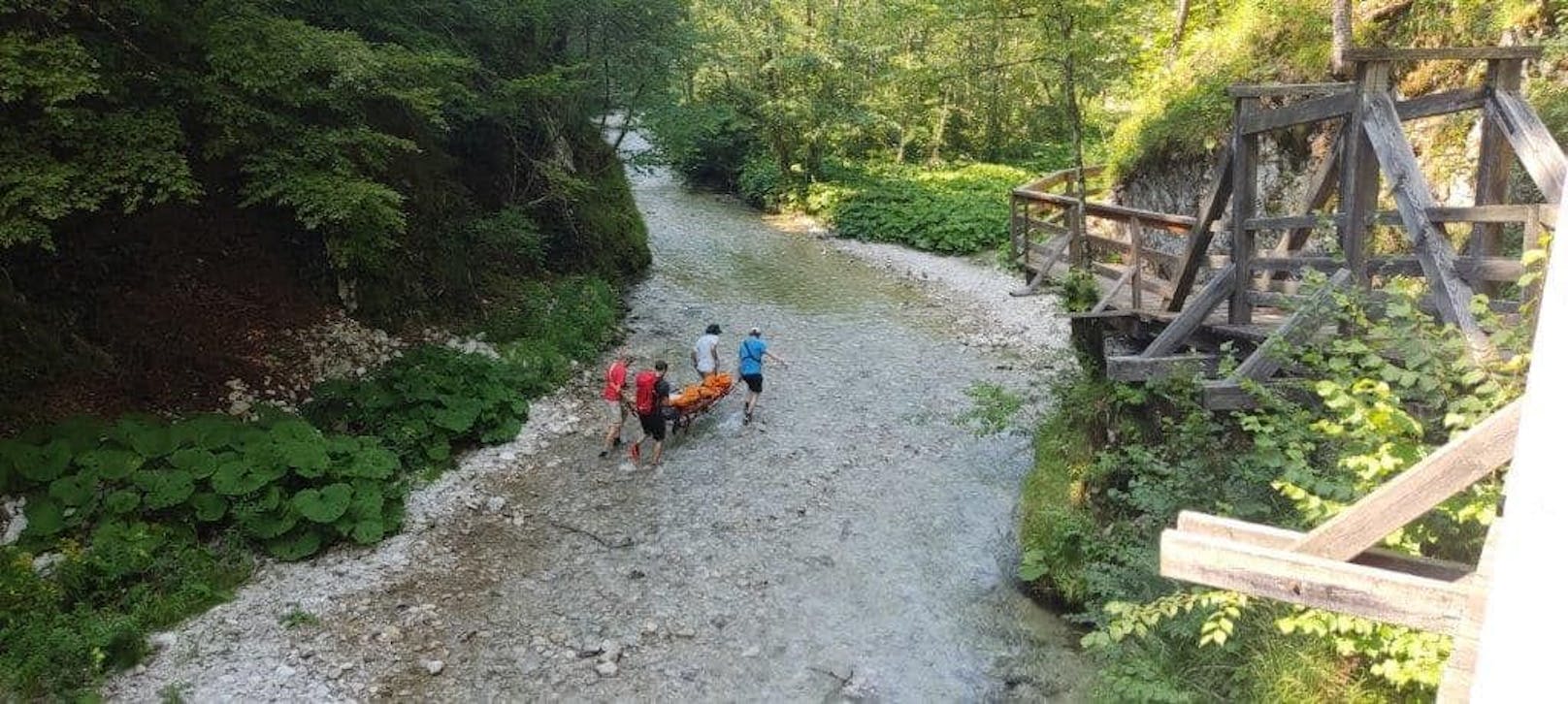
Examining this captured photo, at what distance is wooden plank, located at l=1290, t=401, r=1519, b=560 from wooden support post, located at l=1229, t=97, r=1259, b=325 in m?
6.09

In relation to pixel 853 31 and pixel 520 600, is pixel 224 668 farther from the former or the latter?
pixel 853 31

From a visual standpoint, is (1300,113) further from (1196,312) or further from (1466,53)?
(1196,312)

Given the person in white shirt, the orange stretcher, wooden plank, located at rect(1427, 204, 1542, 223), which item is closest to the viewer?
wooden plank, located at rect(1427, 204, 1542, 223)

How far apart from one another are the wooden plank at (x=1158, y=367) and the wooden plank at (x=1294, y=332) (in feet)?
2.23

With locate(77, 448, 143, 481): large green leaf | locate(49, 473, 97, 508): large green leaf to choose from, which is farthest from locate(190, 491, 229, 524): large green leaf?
locate(49, 473, 97, 508): large green leaf

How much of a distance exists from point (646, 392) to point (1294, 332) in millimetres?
7267

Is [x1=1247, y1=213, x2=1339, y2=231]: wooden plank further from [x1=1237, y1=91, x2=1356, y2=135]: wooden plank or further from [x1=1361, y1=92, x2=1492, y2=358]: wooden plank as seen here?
[x1=1237, y1=91, x2=1356, y2=135]: wooden plank

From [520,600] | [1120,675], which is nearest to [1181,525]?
[1120,675]

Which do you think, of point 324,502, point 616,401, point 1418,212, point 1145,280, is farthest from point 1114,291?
point 324,502

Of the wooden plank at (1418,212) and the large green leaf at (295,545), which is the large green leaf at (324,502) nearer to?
the large green leaf at (295,545)

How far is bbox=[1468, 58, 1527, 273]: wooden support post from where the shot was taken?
621cm

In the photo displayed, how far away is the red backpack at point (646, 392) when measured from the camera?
35.6 ft

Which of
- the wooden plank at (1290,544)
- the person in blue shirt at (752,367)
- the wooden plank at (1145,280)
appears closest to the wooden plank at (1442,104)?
the wooden plank at (1145,280)

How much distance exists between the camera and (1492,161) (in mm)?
6656
